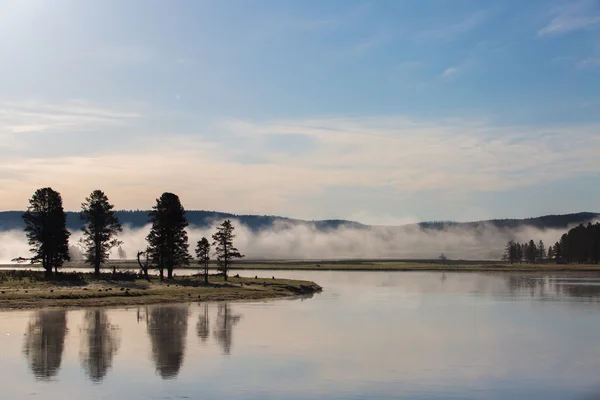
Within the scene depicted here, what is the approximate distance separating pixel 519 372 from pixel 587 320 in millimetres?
35472

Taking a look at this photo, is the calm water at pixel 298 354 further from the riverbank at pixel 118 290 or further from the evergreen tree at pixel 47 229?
the evergreen tree at pixel 47 229

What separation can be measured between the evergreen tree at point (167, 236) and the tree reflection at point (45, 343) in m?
50.0

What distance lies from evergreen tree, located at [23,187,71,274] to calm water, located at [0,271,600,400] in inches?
1435

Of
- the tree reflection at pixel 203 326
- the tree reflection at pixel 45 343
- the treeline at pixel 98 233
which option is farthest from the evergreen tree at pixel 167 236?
the tree reflection at pixel 45 343

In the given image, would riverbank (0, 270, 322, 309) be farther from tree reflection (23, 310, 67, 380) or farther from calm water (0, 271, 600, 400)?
tree reflection (23, 310, 67, 380)

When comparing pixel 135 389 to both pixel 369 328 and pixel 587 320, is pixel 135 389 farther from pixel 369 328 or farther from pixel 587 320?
pixel 587 320

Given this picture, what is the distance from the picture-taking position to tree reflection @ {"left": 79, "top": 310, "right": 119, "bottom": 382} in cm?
4088

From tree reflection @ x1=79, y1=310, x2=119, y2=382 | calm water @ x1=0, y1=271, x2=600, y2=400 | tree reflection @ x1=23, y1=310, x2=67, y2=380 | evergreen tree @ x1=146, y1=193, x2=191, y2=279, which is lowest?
calm water @ x1=0, y1=271, x2=600, y2=400

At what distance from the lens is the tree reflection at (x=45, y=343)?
134 ft

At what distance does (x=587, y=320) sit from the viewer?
71.9 meters

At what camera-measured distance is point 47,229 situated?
111375 millimetres

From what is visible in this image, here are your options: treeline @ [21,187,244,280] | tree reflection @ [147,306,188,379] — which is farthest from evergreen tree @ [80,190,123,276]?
tree reflection @ [147,306,188,379]

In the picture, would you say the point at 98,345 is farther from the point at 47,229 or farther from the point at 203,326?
the point at 47,229

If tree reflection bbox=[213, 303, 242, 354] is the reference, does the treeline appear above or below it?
above
